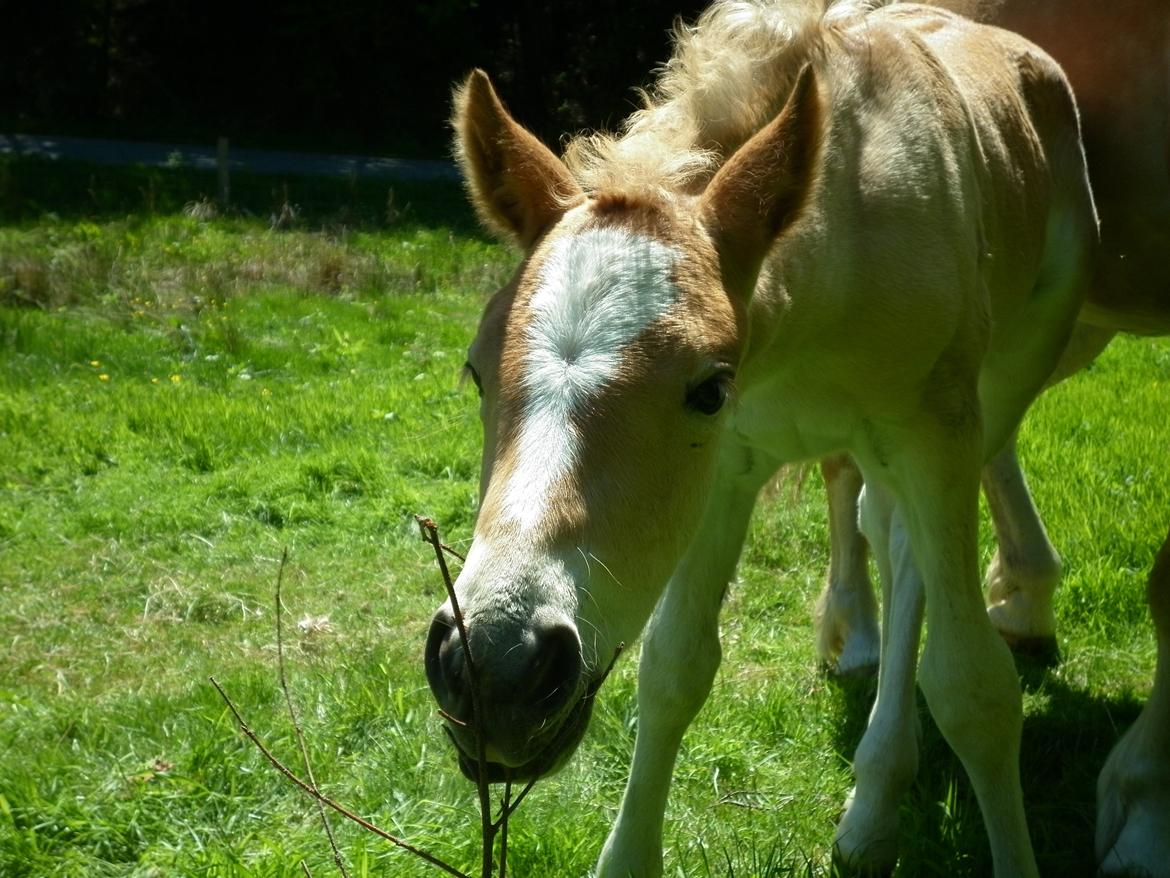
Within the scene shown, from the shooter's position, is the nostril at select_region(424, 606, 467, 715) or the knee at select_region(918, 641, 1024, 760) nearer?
the nostril at select_region(424, 606, 467, 715)

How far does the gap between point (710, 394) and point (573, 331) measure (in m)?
0.32

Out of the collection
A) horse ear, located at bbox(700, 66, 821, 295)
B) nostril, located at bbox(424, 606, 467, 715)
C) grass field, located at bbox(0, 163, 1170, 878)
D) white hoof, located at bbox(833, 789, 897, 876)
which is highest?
horse ear, located at bbox(700, 66, 821, 295)

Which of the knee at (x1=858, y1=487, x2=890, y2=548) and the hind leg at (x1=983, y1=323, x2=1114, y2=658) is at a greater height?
the knee at (x1=858, y1=487, x2=890, y2=548)

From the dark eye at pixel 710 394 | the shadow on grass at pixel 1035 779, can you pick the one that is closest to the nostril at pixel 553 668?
the dark eye at pixel 710 394

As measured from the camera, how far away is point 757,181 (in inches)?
105

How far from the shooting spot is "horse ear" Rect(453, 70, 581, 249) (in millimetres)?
2779

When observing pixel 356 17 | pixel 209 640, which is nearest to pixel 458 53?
pixel 356 17

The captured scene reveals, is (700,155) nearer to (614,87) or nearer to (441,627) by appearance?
(441,627)

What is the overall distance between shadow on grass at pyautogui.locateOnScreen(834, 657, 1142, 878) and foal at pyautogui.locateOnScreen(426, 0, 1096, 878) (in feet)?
0.55

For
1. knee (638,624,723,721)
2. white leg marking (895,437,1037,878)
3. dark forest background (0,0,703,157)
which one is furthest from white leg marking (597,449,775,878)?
dark forest background (0,0,703,157)

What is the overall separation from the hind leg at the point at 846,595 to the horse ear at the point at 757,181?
2105mm

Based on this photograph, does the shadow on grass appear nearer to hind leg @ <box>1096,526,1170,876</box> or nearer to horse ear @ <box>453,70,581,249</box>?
hind leg @ <box>1096,526,1170,876</box>

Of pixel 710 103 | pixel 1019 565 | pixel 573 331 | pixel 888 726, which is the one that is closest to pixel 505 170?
pixel 710 103

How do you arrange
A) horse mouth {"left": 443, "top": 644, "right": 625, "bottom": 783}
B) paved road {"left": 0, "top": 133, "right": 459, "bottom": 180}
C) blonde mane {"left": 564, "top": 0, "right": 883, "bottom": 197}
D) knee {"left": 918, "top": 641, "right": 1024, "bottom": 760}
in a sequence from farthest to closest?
paved road {"left": 0, "top": 133, "right": 459, "bottom": 180} < knee {"left": 918, "top": 641, "right": 1024, "bottom": 760} < blonde mane {"left": 564, "top": 0, "right": 883, "bottom": 197} < horse mouth {"left": 443, "top": 644, "right": 625, "bottom": 783}
